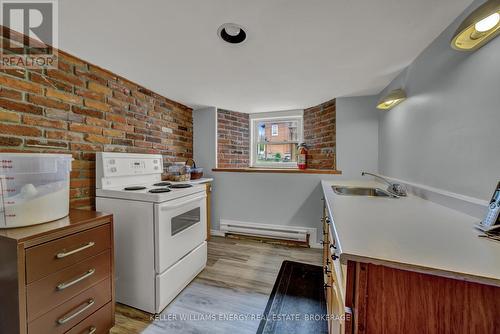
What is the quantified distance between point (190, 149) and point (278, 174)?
145 cm

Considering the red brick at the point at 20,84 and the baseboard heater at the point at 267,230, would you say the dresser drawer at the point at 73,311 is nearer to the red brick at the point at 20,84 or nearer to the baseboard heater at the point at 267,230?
the red brick at the point at 20,84

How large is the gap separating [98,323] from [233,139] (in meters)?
2.56

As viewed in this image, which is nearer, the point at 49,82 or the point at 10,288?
the point at 10,288

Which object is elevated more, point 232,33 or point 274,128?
point 232,33

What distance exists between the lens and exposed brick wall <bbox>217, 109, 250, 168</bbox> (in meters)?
3.06

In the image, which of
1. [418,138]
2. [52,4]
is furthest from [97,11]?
[418,138]

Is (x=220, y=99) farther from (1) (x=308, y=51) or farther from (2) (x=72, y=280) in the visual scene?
A: (2) (x=72, y=280)

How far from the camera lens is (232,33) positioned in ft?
4.14

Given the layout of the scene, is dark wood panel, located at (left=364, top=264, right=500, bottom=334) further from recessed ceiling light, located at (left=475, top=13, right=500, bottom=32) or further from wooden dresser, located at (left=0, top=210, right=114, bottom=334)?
wooden dresser, located at (left=0, top=210, right=114, bottom=334)

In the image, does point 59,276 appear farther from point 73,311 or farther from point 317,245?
point 317,245

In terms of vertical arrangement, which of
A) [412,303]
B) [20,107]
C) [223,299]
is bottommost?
[223,299]

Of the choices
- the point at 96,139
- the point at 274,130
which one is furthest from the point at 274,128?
the point at 96,139

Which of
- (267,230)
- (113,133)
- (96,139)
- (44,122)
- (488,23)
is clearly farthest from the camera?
(267,230)

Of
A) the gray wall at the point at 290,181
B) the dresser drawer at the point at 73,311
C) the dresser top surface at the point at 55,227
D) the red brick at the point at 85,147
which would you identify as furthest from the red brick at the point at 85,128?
the gray wall at the point at 290,181
